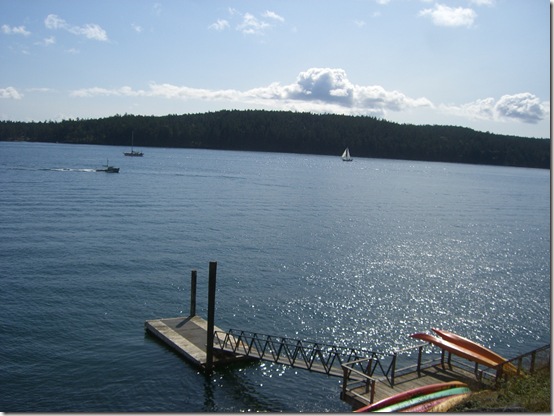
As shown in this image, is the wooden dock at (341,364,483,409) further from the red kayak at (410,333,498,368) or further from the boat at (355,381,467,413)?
the red kayak at (410,333,498,368)

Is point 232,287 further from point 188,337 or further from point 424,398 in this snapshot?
point 424,398

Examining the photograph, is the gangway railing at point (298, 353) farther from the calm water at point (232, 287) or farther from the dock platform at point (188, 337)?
the calm water at point (232, 287)

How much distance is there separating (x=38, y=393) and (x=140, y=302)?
1208 cm

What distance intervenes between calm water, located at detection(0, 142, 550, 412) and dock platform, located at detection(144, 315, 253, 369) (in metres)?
0.56

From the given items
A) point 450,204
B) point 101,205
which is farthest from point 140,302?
point 450,204

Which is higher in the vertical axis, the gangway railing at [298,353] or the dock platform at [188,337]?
the gangway railing at [298,353]

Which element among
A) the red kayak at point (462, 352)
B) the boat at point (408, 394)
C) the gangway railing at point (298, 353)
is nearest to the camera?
the boat at point (408, 394)

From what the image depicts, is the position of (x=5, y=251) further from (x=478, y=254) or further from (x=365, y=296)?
(x=478, y=254)

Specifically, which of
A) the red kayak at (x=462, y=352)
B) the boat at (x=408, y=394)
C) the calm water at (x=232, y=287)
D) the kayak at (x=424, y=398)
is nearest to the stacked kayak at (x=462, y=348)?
the red kayak at (x=462, y=352)

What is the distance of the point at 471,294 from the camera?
41312 millimetres

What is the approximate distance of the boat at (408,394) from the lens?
64.6ft

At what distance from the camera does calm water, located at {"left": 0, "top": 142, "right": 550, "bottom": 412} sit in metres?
Answer: 24.9

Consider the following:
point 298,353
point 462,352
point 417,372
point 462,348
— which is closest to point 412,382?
point 417,372

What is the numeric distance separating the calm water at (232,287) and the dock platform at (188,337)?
22.0 inches
